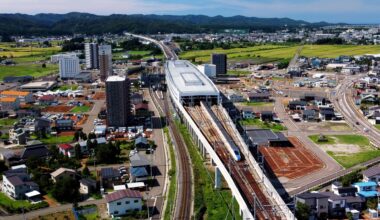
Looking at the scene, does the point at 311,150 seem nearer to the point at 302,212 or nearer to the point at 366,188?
the point at 366,188

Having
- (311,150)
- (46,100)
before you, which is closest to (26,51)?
(46,100)

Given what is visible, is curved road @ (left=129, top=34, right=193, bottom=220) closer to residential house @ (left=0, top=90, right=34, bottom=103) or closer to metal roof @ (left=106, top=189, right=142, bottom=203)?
metal roof @ (left=106, top=189, right=142, bottom=203)

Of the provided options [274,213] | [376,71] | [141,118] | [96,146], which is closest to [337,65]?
[376,71]

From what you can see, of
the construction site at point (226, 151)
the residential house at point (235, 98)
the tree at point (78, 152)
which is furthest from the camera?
the residential house at point (235, 98)

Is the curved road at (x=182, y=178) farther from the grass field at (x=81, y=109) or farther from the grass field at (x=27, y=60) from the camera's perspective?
the grass field at (x=27, y=60)

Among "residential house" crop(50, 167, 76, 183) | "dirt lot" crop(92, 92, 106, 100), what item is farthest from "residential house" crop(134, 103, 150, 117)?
"residential house" crop(50, 167, 76, 183)

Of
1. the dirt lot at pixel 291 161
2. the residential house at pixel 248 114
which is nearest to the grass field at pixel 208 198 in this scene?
the dirt lot at pixel 291 161

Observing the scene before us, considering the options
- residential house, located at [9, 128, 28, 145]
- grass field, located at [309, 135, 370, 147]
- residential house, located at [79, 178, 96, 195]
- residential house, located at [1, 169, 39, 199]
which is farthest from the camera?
residential house, located at [9, 128, 28, 145]
